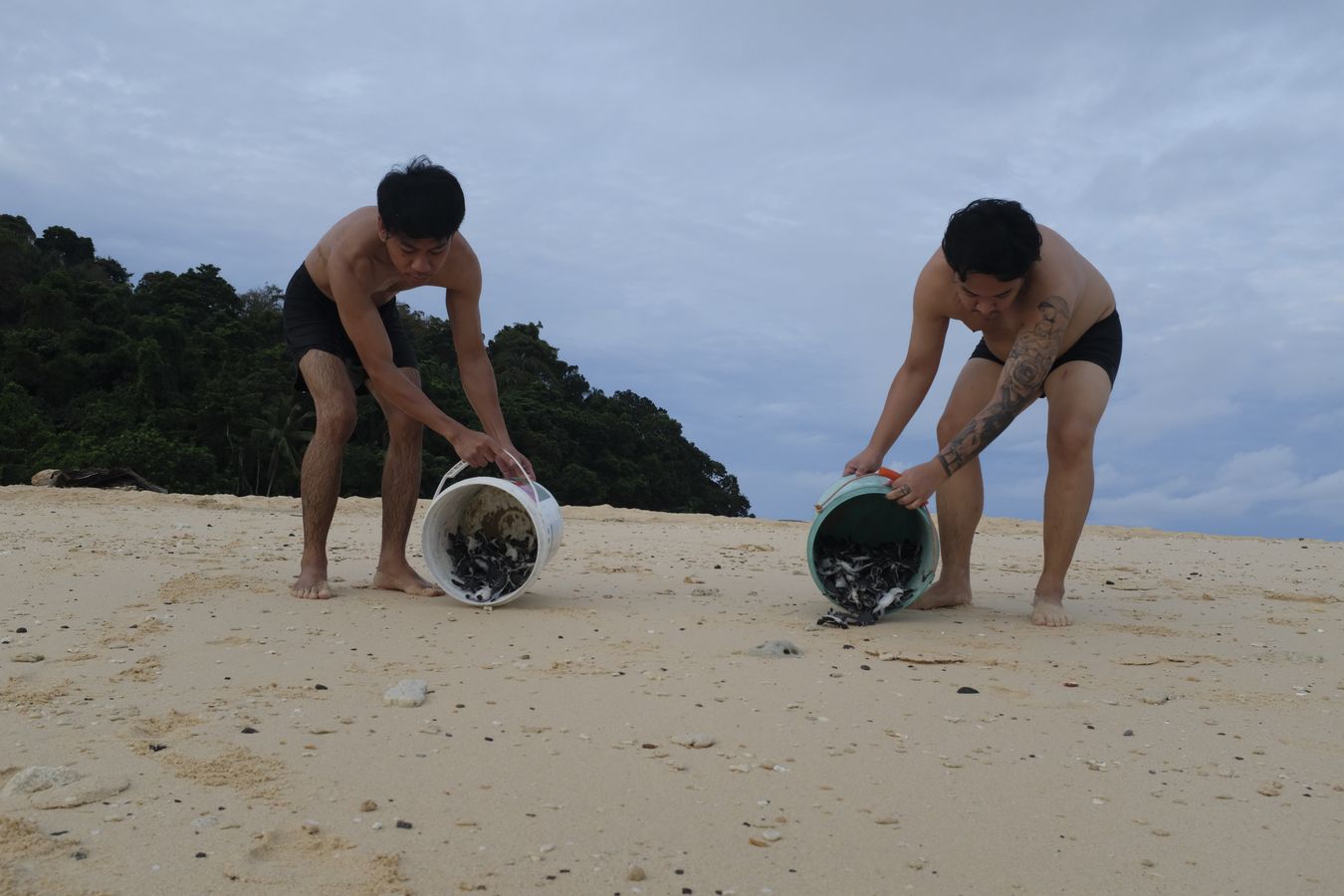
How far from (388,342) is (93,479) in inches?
402

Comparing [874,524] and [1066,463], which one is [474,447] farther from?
[1066,463]

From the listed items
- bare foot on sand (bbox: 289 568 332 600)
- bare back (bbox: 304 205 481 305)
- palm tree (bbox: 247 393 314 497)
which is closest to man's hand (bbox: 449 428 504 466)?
bare back (bbox: 304 205 481 305)

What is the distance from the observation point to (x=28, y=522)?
7.38 m

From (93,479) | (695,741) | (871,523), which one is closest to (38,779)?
(695,741)

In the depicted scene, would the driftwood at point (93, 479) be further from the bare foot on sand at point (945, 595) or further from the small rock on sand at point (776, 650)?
the small rock on sand at point (776, 650)

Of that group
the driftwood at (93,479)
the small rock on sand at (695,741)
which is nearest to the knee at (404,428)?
the small rock on sand at (695,741)

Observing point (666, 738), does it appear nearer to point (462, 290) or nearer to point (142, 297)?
point (462, 290)

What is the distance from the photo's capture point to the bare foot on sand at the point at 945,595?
4.62m

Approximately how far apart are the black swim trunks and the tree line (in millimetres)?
21196

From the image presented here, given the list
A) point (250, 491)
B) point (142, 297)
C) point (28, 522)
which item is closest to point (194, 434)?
point (250, 491)

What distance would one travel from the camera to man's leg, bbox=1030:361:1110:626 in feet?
13.6

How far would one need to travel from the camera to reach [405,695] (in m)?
2.82

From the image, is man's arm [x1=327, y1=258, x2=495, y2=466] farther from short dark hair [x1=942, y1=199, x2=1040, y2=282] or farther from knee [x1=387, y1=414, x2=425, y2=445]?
short dark hair [x1=942, y1=199, x2=1040, y2=282]

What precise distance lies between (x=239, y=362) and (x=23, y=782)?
31580mm
